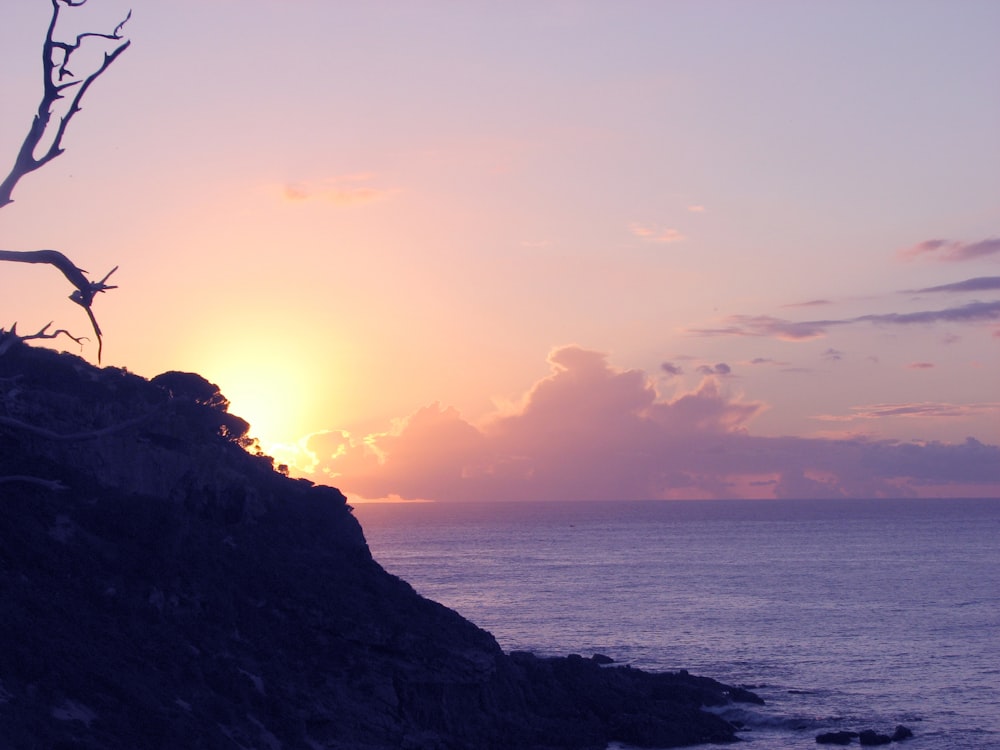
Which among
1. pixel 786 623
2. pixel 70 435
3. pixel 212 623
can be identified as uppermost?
pixel 70 435

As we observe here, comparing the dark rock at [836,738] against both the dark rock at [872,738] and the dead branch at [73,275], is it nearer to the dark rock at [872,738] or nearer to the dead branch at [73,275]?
the dark rock at [872,738]

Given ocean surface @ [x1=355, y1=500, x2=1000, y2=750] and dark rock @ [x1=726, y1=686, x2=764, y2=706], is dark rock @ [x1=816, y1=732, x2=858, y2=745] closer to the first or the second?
ocean surface @ [x1=355, y1=500, x2=1000, y2=750]

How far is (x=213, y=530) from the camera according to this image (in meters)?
42.4

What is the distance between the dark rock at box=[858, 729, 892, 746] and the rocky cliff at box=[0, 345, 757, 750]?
596cm

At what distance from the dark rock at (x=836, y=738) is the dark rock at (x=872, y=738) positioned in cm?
43

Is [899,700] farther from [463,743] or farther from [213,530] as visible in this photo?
[213,530]

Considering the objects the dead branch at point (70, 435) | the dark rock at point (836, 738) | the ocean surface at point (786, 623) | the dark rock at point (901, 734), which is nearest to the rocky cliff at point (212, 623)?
the dark rock at point (836, 738)

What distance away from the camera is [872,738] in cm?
4666

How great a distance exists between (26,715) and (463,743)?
1728 centimetres

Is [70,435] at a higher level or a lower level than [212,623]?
higher

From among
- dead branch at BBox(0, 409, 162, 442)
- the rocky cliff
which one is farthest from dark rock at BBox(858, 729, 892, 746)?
dead branch at BBox(0, 409, 162, 442)

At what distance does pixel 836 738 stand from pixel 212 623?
92.2ft

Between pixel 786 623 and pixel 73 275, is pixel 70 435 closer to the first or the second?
pixel 73 275

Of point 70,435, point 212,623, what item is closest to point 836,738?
point 212,623
